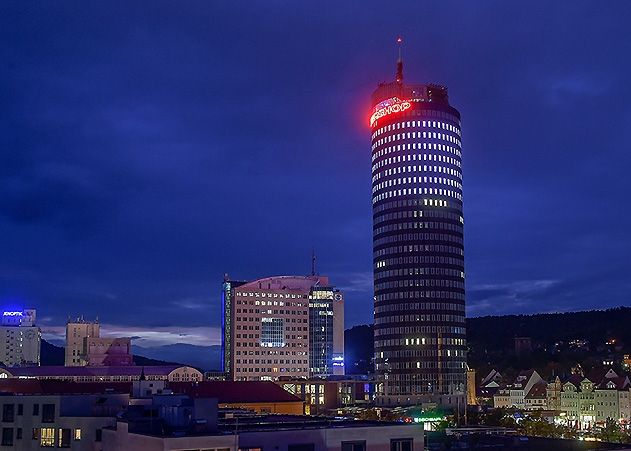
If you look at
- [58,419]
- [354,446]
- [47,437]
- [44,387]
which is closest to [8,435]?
[47,437]

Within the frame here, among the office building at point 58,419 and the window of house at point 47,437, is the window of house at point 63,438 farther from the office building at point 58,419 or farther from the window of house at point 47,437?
the window of house at point 47,437

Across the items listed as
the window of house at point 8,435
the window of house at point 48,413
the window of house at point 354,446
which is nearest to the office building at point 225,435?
the window of house at point 354,446

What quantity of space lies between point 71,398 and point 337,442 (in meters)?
38.6

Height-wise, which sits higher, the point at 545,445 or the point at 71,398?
the point at 71,398

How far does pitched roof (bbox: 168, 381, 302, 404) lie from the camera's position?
186 metres

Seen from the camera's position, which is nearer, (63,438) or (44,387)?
(63,438)

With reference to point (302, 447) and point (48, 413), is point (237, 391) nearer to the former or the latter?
point (48, 413)

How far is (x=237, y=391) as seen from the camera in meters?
193

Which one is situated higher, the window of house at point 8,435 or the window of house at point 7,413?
the window of house at point 7,413

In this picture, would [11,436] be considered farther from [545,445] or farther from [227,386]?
[227,386]

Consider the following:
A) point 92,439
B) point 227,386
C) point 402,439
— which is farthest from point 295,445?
point 227,386

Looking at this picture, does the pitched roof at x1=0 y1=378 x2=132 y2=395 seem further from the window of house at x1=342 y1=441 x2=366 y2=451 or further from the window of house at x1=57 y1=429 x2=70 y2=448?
the window of house at x1=342 y1=441 x2=366 y2=451

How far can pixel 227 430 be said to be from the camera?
80.2 m

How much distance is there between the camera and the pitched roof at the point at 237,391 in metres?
186
